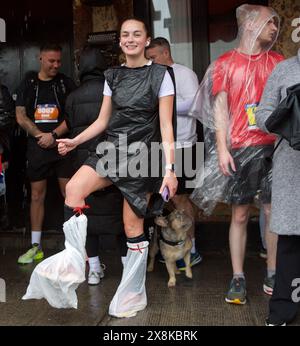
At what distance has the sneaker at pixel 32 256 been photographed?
18.4 ft

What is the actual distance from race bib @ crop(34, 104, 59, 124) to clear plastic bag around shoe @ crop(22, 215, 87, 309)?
2.16m

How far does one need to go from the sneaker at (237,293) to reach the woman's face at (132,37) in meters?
1.86

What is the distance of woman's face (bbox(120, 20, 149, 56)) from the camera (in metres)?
3.79

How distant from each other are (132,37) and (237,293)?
2.03 meters

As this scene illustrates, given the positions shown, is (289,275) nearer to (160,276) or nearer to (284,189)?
(284,189)

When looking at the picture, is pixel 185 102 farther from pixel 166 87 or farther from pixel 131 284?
pixel 131 284

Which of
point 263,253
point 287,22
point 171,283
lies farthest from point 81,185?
point 287,22

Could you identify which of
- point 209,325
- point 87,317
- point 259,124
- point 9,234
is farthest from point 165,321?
point 9,234

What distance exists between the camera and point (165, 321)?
12.6ft

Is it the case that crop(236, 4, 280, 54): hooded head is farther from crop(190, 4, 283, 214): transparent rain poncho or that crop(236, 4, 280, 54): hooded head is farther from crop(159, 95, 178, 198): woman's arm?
crop(159, 95, 178, 198): woman's arm

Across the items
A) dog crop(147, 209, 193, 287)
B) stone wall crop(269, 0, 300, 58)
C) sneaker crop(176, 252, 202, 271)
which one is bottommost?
sneaker crop(176, 252, 202, 271)

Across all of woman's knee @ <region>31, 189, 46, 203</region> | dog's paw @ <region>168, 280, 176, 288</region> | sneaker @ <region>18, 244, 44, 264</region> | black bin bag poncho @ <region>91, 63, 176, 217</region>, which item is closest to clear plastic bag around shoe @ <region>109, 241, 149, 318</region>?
black bin bag poncho @ <region>91, 63, 176, 217</region>

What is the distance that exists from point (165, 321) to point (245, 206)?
1.05m

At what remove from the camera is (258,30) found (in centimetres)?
405
